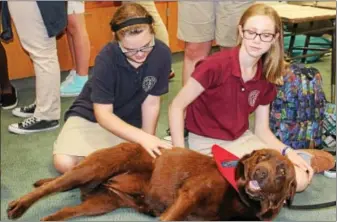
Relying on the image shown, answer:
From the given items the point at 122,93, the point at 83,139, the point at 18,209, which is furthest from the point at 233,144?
the point at 18,209

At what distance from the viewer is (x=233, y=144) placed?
84.1 inches

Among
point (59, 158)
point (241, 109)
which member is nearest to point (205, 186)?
point (241, 109)

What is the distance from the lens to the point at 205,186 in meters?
1.69

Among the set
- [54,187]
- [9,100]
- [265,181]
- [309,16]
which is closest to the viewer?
[265,181]

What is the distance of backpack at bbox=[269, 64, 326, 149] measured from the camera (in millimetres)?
2465

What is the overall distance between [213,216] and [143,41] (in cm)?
66

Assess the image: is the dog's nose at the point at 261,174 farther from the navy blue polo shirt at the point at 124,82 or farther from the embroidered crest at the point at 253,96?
the navy blue polo shirt at the point at 124,82

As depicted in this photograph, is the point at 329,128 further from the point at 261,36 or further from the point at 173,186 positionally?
the point at 173,186

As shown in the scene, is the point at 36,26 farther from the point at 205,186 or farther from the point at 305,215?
the point at 305,215

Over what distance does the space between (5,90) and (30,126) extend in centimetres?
45

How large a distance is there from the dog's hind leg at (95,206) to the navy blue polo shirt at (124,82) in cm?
37

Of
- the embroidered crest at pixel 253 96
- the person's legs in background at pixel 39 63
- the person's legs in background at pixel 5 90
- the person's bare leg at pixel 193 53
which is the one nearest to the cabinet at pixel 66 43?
the person's legs in background at pixel 5 90

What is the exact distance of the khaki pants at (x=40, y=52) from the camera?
2438mm

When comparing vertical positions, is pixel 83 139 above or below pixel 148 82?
below
